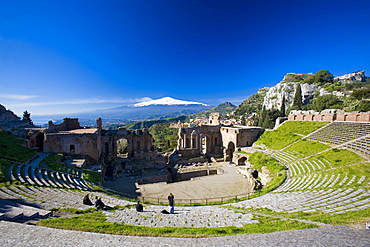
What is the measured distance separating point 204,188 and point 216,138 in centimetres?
1834

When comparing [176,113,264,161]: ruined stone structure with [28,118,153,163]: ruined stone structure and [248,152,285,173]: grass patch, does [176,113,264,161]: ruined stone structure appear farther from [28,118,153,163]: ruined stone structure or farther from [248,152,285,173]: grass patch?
[28,118,153,163]: ruined stone structure

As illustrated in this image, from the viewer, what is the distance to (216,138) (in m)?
37.2

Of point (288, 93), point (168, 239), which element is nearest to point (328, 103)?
point (288, 93)

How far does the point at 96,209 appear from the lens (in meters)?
10.5

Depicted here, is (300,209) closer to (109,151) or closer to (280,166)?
(280,166)

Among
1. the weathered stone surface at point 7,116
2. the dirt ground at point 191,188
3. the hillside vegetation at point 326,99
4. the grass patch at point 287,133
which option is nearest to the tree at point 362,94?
the hillside vegetation at point 326,99

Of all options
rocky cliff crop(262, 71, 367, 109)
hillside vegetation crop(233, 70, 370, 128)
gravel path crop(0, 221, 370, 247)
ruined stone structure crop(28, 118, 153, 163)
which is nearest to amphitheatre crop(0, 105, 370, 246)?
gravel path crop(0, 221, 370, 247)

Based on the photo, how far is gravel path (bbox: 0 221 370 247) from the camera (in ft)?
17.0

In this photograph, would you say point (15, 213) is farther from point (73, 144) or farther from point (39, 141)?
point (39, 141)

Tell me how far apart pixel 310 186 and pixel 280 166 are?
721cm

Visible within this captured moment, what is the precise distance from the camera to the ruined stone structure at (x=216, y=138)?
109 feet

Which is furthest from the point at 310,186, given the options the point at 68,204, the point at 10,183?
the point at 10,183

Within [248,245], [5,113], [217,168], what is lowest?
[217,168]

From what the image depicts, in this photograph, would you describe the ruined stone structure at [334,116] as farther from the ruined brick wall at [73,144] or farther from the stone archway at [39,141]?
the stone archway at [39,141]
